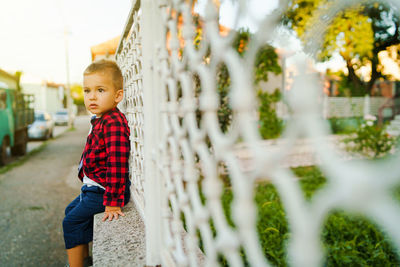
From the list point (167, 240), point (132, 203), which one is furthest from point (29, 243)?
point (167, 240)

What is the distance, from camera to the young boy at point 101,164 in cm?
166

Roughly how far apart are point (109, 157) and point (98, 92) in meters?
0.43

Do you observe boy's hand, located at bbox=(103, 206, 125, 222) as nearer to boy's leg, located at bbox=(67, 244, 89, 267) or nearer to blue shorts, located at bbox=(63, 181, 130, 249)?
blue shorts, located at bbox=(63, 181, 130, 249)

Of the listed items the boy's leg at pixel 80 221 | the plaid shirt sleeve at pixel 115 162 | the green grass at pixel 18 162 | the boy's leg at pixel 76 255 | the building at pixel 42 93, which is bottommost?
the green grass at pixel 18 162

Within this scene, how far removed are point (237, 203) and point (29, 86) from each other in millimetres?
43578

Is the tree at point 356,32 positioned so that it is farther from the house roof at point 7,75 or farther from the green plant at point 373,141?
the house roof at point 7,75

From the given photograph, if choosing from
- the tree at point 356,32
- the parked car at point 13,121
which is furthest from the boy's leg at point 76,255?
the parked car at point 13,121

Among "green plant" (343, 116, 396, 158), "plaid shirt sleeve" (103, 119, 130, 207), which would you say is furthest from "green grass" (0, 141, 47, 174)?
"green plant" (343, 116, 396, 158)

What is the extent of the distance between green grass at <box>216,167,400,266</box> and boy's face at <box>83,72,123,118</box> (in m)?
1.47

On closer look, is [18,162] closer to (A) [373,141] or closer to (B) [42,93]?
(A) [373,141]

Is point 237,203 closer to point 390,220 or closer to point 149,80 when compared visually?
point 390,220

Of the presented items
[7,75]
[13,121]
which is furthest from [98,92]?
[7,75]

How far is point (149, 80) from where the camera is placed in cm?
117

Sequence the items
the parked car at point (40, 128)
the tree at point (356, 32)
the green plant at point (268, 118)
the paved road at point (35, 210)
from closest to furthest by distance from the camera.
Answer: the paved road at point (35, 210) → the tree at point (356, 32) → the green plant at point (268, 118) → the parked car at point (40, 128)
